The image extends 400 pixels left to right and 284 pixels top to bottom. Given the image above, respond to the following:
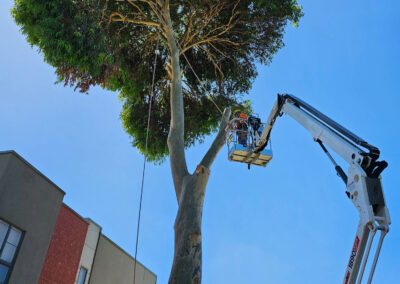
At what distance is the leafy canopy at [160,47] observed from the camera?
968 centimetres

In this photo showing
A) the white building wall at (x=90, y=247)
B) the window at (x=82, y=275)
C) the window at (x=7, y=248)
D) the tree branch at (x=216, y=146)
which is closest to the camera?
the tree branch at (x=216, y=146)

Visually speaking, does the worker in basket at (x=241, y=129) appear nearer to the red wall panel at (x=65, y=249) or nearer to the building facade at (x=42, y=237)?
the building facade at (x=42, y=237)

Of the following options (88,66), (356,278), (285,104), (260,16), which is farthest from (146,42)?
(356,278)

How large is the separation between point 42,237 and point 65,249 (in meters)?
1.52

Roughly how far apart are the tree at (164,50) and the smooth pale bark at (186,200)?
0.12 ft

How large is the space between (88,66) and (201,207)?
18.5ft

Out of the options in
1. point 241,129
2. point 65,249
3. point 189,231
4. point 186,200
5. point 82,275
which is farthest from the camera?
point 82,275

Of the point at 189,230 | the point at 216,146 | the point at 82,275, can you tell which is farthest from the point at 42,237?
the point at 189,230

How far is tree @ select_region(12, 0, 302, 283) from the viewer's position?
933 cm

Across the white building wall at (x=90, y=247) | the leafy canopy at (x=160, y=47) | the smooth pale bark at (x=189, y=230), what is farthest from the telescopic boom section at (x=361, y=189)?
the white building wall at (x=90, y=247)

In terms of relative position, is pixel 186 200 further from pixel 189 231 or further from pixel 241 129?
pixel 241 129

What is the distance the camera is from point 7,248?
8789 millimetres

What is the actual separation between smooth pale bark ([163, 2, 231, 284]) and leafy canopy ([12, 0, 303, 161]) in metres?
2.83

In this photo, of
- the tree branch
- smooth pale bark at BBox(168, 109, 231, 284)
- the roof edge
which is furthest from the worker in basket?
the roof edge
